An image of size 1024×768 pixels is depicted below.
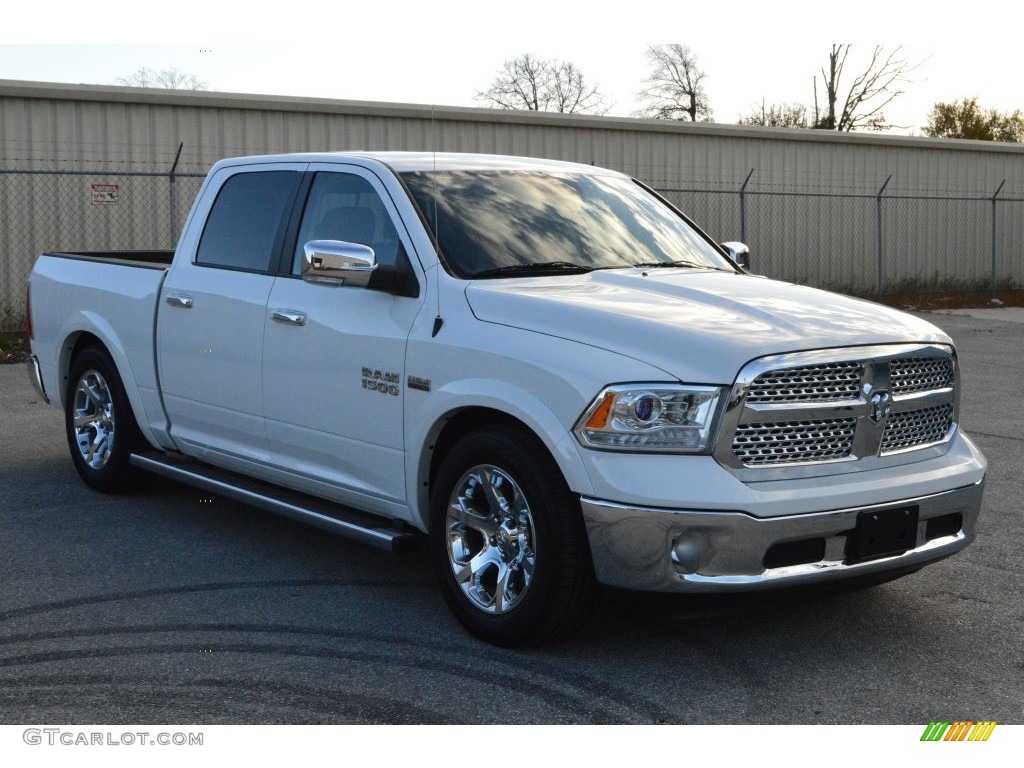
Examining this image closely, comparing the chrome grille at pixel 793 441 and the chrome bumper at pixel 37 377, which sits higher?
the chrome grille at pixel 793 441

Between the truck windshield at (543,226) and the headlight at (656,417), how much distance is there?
1.11 m

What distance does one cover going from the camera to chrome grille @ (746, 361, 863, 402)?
4195 mm

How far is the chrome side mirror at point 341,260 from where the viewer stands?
16.4 ft

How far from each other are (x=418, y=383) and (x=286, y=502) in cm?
108

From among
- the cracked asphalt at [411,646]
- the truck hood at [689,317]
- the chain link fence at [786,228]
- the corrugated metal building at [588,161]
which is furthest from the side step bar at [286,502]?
the chain link fence at [786,228]

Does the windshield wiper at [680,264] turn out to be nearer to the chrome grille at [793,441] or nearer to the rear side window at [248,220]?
the chrome grille at [793,441]

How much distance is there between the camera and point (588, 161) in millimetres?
21547

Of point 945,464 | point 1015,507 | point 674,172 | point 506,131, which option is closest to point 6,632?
point 945,464

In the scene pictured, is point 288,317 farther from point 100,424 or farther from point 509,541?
point 100,424

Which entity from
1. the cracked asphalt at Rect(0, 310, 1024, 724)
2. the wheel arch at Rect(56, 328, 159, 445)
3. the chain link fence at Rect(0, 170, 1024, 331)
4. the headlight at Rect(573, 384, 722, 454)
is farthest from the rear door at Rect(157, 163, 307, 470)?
the chain link fence at Rect(0, 170, 1024, 331)

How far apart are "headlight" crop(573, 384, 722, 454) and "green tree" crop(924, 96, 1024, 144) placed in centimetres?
5284

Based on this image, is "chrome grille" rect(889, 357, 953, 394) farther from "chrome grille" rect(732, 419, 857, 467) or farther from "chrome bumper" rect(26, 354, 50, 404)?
"chrome bumper" rect(26, 354, 50, 404)

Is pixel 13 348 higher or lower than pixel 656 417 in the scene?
lower

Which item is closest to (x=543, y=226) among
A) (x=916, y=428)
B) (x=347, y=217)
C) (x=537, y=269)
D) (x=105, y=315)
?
(x=537, y=269)
